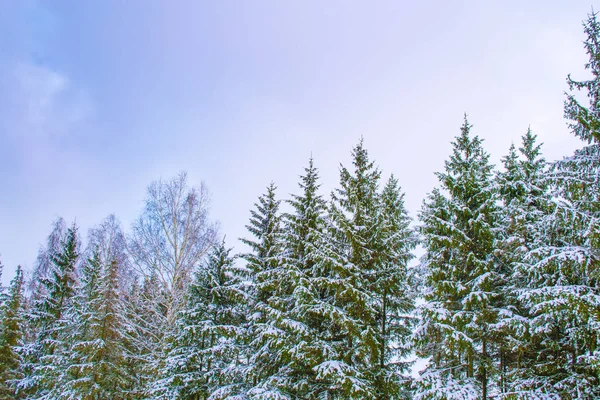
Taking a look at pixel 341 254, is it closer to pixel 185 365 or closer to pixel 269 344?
pixel 269 344

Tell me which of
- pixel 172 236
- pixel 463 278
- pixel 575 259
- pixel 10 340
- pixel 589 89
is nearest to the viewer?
pixel 575 259

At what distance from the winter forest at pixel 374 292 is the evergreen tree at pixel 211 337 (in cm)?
8

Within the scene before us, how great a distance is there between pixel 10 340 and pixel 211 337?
1363 cm

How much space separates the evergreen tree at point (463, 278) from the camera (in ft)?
40.9

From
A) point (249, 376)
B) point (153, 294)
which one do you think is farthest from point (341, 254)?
point (153, 294)

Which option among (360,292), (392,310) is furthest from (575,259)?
(392,310)

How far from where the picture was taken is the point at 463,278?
13.8m

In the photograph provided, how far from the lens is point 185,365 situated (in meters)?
16.1

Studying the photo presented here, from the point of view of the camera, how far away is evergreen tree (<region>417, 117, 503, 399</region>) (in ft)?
40.9


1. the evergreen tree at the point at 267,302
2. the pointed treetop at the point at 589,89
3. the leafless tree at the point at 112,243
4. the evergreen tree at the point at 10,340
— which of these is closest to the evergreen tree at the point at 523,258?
the pointed treetop at the point at 589,89

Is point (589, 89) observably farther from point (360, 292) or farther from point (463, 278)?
point (360, 292)

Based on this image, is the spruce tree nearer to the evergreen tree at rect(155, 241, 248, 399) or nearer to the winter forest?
the winter forest

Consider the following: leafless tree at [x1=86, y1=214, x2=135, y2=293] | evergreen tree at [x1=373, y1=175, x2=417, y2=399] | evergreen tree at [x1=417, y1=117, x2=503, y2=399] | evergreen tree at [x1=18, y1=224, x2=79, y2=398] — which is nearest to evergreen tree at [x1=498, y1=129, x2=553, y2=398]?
evergreen tree at [x1=417, y1=117, x2=503, y2=399]

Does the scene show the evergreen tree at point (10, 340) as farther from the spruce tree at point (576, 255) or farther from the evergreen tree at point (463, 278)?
the spruce tree at point (576, 255)
